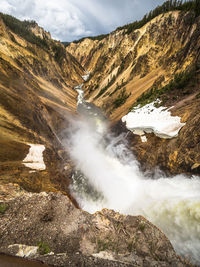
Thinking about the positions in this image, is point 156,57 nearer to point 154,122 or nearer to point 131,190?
point 154,122

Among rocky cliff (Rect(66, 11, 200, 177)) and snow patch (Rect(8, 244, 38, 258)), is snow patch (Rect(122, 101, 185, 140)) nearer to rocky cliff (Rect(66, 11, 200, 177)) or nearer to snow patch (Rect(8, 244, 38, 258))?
rocky cliff (Rect(66, 11, 200, 177))

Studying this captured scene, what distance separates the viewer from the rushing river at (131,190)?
17.0 feet

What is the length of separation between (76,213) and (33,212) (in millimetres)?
1504

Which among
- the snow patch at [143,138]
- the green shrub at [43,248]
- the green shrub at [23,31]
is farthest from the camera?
the green shrub at [23,31]

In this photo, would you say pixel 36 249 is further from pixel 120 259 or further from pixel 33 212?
pixel 120 259

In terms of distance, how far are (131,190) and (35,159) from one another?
22.5 ft

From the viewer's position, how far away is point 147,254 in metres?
3.90

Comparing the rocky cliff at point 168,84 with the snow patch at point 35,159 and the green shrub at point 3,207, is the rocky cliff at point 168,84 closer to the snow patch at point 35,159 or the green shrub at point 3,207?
the snow patch at point 35,159

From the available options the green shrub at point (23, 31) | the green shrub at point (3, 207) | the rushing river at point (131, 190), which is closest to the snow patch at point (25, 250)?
the green shrub at point (3, 207)

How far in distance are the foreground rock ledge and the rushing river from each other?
146cm

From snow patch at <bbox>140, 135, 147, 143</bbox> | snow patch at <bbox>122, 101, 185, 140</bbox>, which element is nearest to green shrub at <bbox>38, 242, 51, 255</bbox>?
snow patch at <bbox>122, 101, 185, 140</bbox>

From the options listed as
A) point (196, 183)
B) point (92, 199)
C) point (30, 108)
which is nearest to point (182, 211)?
point (196, 183)

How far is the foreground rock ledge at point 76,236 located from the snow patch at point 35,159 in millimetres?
2654

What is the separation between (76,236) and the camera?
13.4 feet
